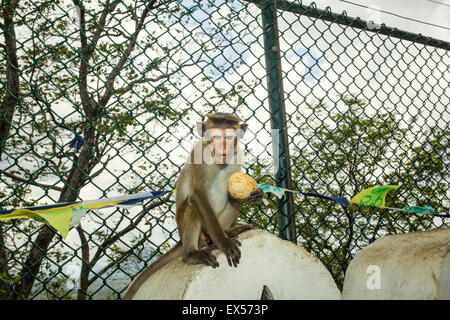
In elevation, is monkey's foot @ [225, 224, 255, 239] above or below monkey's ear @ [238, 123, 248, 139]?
below

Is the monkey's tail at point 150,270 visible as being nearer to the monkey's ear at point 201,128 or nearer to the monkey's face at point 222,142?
the monkey's face at point 222,142

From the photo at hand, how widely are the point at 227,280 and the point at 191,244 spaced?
0.94ft

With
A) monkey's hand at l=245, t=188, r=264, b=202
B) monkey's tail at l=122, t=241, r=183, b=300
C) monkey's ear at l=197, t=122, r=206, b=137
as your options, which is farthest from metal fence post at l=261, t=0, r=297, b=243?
monkey's tail at l=122, t=241, r=183, b=300

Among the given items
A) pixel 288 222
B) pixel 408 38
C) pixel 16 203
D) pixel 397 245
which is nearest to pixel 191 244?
pixel 288 222

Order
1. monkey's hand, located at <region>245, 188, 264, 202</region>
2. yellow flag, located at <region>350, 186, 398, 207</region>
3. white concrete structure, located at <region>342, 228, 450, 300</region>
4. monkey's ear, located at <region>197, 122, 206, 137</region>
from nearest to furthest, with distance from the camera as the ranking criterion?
1. white concrete structure, located at <region>342, 228, 450, 300</region>
2. monkey's hand, located at <region>245, 188, 264, 202</region>
3. monkey's ear, located at <region>197, 122, 206, 137</region>
4. yellow flag, located at <region>350, 186, 398, 207</region>

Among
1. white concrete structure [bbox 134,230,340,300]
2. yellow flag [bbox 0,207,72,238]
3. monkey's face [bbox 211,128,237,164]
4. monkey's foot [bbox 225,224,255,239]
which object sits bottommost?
white concrete structure [bbox 134,230,340,300]

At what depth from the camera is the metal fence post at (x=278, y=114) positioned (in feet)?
7.78

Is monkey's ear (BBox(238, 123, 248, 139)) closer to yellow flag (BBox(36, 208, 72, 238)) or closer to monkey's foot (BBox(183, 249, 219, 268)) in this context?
monkey's foot (BBox(183, 249, 219, 268))

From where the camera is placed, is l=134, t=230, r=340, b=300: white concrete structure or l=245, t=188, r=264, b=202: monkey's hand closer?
l=134, t=230, r=340, b=300: white concrete structure

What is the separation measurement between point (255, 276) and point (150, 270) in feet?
1.72

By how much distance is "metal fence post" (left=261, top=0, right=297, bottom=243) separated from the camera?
7.78 feet

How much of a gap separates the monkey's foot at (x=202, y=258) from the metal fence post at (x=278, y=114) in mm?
938

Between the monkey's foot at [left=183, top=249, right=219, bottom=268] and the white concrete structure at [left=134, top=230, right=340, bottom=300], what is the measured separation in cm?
2

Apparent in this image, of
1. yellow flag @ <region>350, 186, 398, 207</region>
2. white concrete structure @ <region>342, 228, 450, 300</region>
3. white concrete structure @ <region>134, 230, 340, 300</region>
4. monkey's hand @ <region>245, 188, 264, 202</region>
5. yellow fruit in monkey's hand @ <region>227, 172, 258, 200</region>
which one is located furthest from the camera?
yellow flag @ <region>350, 186, 398, 207</region>
